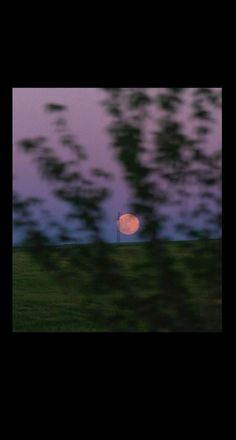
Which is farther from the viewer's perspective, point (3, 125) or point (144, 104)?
point (144, 104)

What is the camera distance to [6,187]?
9.08 ft
